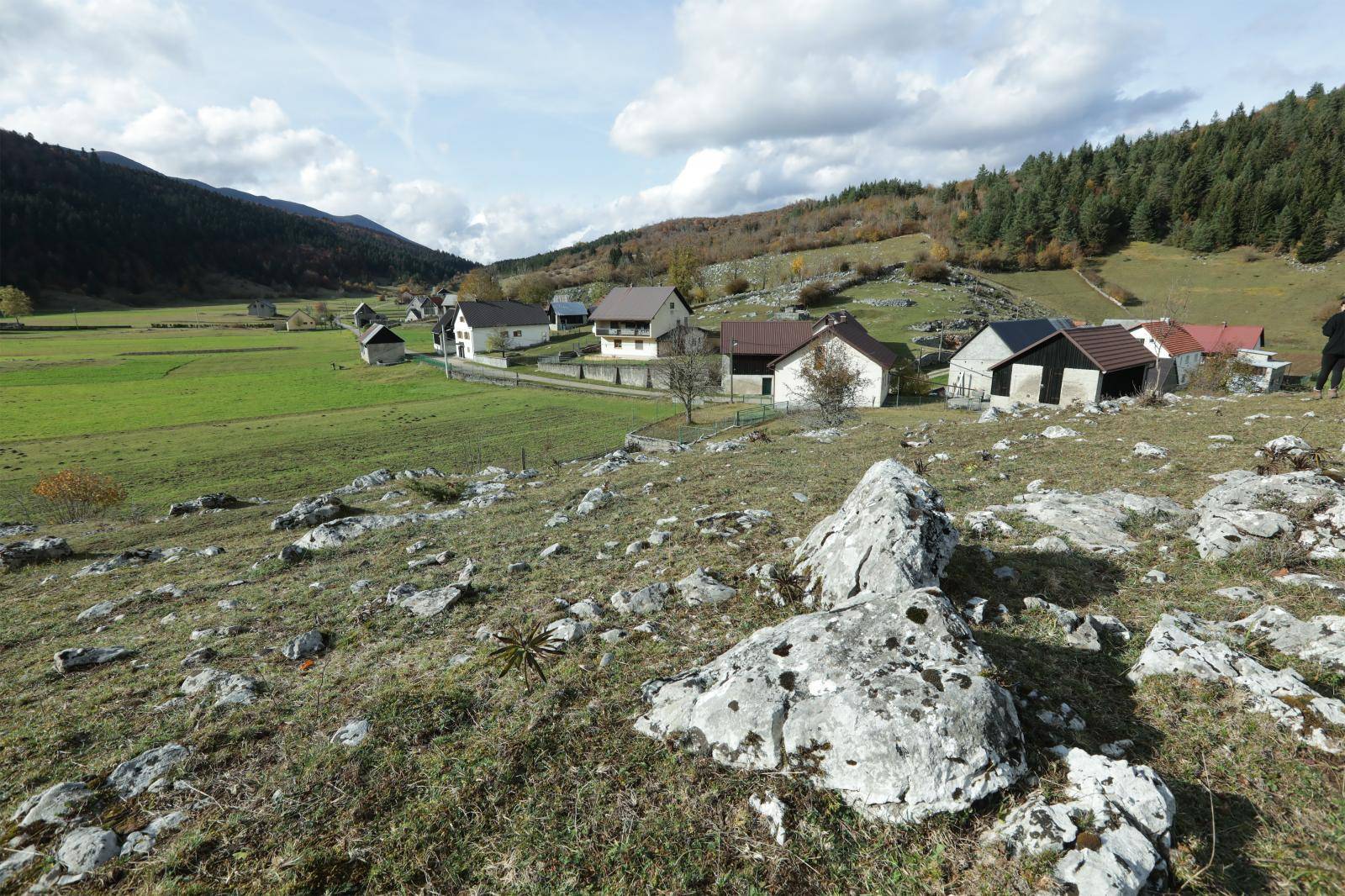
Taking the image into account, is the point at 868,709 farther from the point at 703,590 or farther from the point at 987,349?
the point at 987,349

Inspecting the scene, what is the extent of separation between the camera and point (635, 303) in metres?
74.0

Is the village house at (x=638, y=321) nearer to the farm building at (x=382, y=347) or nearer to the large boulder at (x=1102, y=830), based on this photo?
the farm building at (x=382, y=347)

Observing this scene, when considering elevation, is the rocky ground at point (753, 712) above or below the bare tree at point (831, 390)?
below

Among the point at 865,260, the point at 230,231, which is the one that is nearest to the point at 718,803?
the point at 865,260

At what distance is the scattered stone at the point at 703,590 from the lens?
7.66m

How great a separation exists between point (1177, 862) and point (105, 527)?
1154 inches

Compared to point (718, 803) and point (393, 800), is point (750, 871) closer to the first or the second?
point (718, 803)

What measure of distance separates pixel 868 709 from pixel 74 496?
32.2 metres

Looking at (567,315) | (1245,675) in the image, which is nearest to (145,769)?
(1245,675)

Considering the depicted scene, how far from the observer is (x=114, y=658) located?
8.20 metres

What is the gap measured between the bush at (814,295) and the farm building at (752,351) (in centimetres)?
3248

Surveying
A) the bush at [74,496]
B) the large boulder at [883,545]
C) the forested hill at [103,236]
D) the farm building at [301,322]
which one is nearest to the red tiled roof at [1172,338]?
the large boulder at [883,545]

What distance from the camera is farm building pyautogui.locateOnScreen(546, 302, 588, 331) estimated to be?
100938mm

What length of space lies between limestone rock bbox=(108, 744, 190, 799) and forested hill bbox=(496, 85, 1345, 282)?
130520 mm
